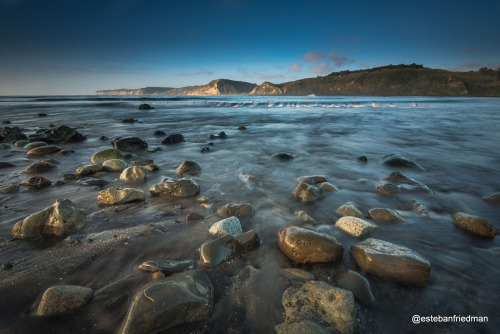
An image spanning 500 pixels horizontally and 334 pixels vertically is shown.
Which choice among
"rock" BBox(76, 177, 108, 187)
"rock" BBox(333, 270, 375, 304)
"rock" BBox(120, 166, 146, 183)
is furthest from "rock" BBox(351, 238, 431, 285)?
"rock" BBox(76, 177, 108, 187)

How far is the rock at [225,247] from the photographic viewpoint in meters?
2.01

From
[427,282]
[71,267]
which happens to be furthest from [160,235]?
A: [427,282]

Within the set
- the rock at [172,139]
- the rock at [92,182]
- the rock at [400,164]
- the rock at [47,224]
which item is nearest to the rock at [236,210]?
the rock at [47,224]

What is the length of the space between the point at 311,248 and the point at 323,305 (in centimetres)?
54

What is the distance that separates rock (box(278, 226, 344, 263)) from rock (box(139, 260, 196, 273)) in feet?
3.11

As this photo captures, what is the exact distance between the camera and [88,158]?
572 centimetres

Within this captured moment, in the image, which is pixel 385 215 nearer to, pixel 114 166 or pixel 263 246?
pixel 263 246

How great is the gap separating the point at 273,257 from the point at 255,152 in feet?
15.3

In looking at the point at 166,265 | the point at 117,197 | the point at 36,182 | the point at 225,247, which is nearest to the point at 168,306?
the point at 166,265

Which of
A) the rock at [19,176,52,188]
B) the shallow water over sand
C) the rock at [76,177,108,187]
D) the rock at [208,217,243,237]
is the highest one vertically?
the rock at [19,176,52,188]

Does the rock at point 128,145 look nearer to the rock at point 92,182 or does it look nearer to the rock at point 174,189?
the rock at point 92,182

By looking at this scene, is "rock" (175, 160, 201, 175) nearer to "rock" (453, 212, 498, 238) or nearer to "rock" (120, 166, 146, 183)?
"rock" (120, 166, 146, 183)

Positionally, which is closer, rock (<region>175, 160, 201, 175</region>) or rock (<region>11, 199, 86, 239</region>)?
rock (<region>11, 199, 86, 239</region>)

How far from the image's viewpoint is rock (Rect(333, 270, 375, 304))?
166 cm
